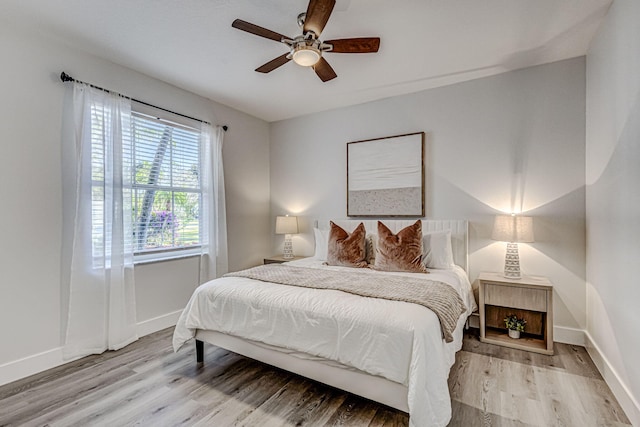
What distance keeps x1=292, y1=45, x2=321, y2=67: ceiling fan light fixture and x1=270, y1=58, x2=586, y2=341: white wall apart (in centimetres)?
193

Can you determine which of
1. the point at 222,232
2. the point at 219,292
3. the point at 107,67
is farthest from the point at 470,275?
the point at 107,67

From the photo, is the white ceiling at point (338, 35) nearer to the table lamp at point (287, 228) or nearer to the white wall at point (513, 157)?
the white wall at point (513, 157)

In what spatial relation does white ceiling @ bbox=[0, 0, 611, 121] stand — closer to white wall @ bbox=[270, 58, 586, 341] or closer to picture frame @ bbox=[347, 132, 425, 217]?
white wall @ bbox=[270, 58, 586, 341]

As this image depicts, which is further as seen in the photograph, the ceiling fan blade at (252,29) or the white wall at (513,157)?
the white wall at (513,157)

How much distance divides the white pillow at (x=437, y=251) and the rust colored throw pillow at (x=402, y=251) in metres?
0.18

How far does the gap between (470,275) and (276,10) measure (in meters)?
3.15

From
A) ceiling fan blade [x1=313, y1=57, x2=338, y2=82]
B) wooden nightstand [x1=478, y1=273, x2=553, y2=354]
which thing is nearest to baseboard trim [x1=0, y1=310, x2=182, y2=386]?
ceiling fan blade [x1=313, y1=57, x2=338, y2=82]

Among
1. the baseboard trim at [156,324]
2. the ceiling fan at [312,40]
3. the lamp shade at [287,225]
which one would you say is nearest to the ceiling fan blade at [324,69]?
the ceiling fan at [312,40]

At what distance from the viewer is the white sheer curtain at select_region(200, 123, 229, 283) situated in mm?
3816

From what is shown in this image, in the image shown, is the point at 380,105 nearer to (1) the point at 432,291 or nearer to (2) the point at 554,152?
(2) the point at 554,152

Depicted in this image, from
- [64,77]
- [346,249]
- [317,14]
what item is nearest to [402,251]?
[346,249]

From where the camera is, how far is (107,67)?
291 cm

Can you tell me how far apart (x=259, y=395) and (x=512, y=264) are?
101 inches

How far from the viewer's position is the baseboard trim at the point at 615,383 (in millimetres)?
1804
